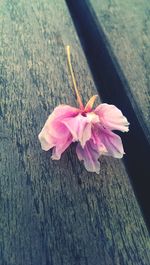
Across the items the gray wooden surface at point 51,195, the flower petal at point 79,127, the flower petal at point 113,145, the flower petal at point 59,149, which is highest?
the flower petal at point 79,127

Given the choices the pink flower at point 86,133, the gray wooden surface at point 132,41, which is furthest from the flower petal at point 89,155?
the gray wooden surface at point 132,41

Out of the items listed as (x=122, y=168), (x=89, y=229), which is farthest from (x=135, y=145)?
(x=89, y=229)

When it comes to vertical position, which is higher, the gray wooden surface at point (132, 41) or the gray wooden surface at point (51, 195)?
the gray wooden surface at point (132, 41)

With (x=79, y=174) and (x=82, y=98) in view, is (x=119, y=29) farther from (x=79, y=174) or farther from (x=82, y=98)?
(x=79, y=174)

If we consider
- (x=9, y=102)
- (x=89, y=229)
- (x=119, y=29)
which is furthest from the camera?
(x=119, y=29)

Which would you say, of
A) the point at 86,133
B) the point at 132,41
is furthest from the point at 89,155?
the point at 132,41

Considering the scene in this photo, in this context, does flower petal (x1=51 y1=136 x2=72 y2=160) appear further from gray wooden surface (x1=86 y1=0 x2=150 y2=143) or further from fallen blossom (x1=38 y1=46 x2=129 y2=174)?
gray wooden surface (x1=86 y1=0 x2=150 y2=143)

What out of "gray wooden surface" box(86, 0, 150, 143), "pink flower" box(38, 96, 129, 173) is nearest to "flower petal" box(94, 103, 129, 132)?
"pink flower" box(38, 96, 129, 173)

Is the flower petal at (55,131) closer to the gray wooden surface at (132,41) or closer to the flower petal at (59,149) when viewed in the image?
the flower petal at (59,149)
